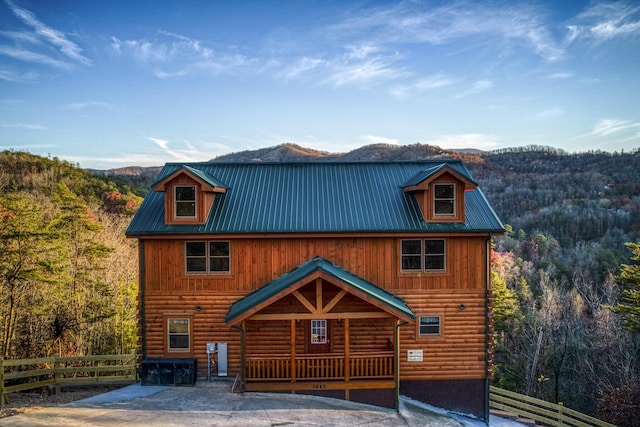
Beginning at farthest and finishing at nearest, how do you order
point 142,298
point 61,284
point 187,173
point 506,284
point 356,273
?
point 506,284, point 61,284, point 356,273, point 142,298, point 187,173

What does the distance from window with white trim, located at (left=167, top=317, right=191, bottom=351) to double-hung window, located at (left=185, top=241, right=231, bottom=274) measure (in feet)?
6.18

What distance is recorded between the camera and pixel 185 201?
48.6ft

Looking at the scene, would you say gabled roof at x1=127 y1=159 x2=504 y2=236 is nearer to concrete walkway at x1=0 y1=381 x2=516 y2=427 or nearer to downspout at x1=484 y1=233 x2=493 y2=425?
downspout at x1=484 y1=233 x2=493 y2=425

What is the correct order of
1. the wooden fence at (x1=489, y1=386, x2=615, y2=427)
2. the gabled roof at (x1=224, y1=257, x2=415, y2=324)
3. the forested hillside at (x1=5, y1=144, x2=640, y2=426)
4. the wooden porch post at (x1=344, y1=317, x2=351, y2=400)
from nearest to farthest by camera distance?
the gabled roof at (x1=224, y1=257, x2=415, y2=324) → the wooden porch post at (x1=344, y1=317, x2=351, y2=400) → the wooden fence at (x1=489, y1=386, x2=615, y2=427) → the forested hillside at (x1=5, y1=144, x2=640, y2=426)

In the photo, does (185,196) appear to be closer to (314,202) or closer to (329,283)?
(314,202)

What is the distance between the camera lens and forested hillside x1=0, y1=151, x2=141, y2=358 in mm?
17203

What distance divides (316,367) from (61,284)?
1310 centimetres

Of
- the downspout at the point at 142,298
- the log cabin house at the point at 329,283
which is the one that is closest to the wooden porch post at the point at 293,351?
the log cabin house at the point at 329,283

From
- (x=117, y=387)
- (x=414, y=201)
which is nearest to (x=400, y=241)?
(x=414, y=201)

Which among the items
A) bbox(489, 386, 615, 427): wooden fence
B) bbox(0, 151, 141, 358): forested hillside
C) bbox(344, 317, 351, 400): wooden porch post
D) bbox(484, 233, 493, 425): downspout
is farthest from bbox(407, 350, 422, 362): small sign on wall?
bbox(0, 151, 141, 358): forested hillside

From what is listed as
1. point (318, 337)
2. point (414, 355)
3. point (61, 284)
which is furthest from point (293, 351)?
point (61, 284)

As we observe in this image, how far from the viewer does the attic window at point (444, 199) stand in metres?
14.9

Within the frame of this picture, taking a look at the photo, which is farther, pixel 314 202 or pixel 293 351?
pixel 314 202

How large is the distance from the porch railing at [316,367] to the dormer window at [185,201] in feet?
18.3
